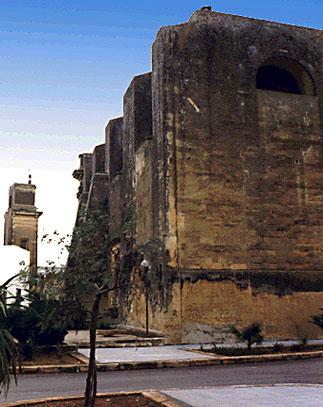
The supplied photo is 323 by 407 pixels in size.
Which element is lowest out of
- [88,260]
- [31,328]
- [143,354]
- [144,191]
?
[143,354]

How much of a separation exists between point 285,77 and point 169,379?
1427 cm

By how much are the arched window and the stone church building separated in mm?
72

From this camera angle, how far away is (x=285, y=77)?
68.5 feet

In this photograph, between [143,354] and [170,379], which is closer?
[170,379]

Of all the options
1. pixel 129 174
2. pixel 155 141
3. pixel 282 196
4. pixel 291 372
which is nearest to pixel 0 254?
pixel 129 174

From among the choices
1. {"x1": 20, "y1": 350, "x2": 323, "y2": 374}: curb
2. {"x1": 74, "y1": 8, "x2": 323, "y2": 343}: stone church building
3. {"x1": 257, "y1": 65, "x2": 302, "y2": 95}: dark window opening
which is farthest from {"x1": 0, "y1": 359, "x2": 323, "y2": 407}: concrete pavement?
{"x1": 257, "y1": 65, "x2": 302, "y2": 95}: dark window opening

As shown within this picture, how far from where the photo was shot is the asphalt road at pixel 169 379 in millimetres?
8719

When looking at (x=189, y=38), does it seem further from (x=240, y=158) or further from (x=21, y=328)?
(x=21, y=328)

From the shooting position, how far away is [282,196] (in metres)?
18.4

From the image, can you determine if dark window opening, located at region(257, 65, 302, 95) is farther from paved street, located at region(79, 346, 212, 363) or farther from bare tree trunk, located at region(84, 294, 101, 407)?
bare tree trunk, located at region(84, 294, 101, 407)

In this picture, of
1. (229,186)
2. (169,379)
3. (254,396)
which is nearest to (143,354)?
(169,379)

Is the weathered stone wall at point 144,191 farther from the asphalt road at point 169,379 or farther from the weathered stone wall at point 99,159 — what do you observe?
the weathered stone wall at point 99,159

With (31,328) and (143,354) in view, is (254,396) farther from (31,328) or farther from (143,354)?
(31,328)

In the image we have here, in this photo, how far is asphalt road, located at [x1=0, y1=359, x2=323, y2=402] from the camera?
872cm
